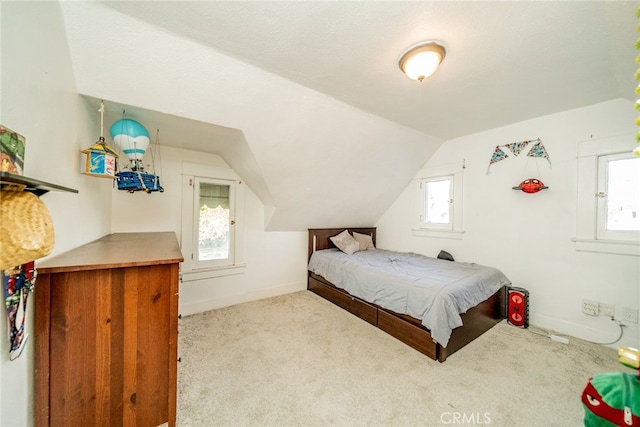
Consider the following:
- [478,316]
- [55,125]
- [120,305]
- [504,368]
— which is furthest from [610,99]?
[55,125]

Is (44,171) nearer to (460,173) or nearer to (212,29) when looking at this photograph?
(212,29)

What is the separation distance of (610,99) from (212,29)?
3647mm

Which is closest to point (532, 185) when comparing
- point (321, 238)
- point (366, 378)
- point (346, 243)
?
point (346, 243)

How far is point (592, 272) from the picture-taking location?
233 cm

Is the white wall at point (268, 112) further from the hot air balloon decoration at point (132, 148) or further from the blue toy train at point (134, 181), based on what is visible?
the blue toy train at point (134, 181)

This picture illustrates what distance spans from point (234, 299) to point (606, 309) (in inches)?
165

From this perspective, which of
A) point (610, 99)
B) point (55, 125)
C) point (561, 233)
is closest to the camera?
point (55, 125)

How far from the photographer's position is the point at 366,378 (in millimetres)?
1786

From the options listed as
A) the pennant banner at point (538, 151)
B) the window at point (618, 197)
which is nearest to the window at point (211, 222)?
the pennant banner at point (538, 151)

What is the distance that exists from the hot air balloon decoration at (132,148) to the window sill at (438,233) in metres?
3.67

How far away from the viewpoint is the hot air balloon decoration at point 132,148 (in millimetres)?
1646

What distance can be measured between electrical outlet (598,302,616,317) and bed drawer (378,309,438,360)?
1817mm

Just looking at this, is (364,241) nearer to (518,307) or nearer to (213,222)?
(518,307)

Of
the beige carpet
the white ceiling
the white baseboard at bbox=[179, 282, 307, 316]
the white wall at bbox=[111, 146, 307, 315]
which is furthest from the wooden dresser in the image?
the white baseboard at bbox=[179, 282, 307, 316]
